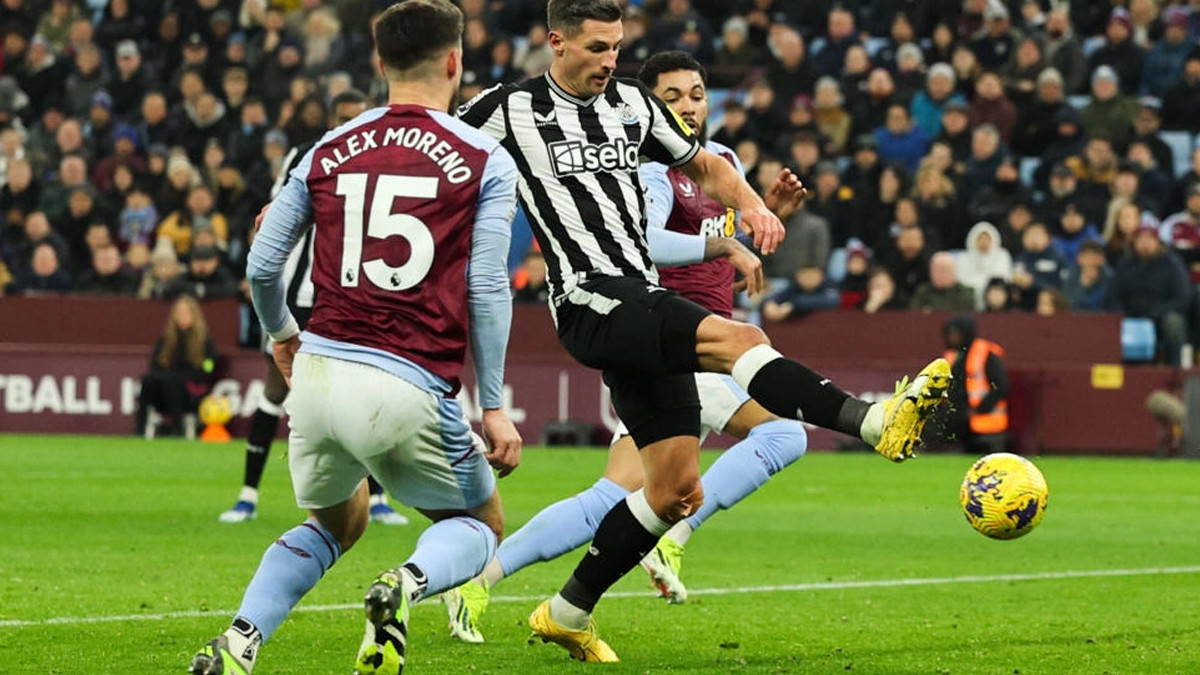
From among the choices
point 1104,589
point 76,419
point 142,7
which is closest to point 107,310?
point 76,419

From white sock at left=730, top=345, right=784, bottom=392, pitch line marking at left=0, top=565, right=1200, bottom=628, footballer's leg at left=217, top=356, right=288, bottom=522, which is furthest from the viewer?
footballer's leg at left=217, top=356, right=288, bottom=522

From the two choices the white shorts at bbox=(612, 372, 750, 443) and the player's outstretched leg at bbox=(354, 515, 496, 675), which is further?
the white shorts at bbox=(612, 372, 750, 443)

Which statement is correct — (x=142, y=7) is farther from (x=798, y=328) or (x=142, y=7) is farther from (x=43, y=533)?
(x=43, y=533)

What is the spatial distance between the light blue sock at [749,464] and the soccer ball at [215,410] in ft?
39.4

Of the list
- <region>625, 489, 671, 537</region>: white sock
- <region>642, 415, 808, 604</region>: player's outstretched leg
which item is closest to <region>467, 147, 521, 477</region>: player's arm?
<region>625, 489, 671, 537</region>: white sock

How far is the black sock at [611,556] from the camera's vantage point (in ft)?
22.6

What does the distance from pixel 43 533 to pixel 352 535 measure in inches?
235

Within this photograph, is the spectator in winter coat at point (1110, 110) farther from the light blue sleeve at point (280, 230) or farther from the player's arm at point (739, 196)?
the light blue sleeve at point (280, 230)

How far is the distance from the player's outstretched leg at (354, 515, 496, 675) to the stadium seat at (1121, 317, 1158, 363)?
1481 cm

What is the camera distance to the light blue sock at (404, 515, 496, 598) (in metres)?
5.46

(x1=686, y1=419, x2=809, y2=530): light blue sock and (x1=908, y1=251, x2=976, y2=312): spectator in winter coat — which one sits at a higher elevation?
(x1=686, y1=419, x2=809, y2=530): light blue sock

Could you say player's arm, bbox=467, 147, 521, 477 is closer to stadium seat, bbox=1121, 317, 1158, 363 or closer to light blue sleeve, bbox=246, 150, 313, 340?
light blue sleeve, bbox=246, 150, 313, 340

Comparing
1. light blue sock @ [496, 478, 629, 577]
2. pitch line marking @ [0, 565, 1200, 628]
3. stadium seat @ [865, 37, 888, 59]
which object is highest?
stadium seat @ [865, 37, 888, 59]

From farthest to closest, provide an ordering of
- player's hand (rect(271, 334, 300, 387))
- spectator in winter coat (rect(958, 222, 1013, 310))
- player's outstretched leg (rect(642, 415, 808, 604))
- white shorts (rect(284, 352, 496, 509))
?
1. spectator in winter coat (rect(958, 222, 1013, 310))
2. player's outstretched leg (rect(642, 415, 808, 604))
3. player's hand (rect(271, 334, 300, 387))
4. white shorts (rect(284, 352, 496, 509))
